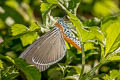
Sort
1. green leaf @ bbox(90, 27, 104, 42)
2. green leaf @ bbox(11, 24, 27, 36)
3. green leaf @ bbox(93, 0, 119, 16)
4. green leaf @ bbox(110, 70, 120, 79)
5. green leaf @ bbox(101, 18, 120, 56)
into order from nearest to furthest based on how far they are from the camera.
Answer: green leaf @ bbox(90, 27, 104, 42), green leaf @ bbox(101, 18, 120, 56), green leaf @ bbox(110, 70, 120, 79), green leaf @ bbox(11, 24, 27, 36), green leaf @ bbox(93, 0, 119, 16)

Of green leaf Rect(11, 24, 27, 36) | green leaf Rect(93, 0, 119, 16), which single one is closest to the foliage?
green leaf Rect(11, 24, 27, 36)

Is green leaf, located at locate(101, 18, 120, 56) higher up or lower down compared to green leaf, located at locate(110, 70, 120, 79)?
higher up

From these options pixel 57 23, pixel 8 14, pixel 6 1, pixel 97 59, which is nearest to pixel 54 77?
pixel 57 23

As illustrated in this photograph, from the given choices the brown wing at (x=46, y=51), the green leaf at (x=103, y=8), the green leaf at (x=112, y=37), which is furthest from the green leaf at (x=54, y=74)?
the green leaf at (x=103, y=8)

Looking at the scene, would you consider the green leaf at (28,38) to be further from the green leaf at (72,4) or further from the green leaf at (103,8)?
the green leaf at (103,8)

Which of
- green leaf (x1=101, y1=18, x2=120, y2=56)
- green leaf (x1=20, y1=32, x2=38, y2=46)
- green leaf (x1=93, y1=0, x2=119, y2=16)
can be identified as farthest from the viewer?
green leaf (x1=93, y1=0, x2=119, y2=16)

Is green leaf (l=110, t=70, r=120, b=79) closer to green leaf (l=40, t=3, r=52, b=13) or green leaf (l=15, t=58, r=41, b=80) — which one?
green leaf (l=15, t=58, r=41, b=80)

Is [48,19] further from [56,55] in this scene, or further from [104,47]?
[104,47]

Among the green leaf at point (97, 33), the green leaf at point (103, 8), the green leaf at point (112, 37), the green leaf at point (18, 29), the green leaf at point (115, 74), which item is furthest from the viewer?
the green leaf at point (103, 8)
